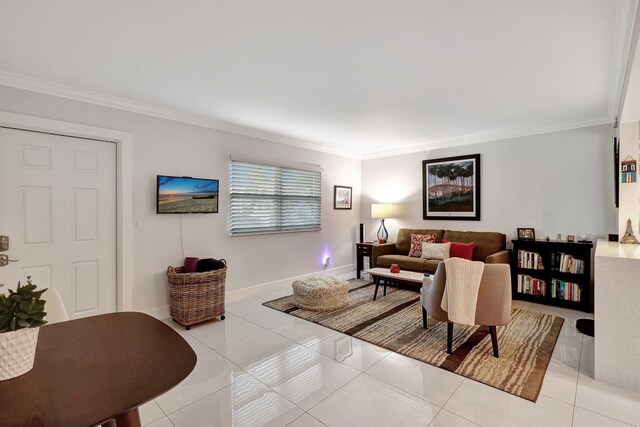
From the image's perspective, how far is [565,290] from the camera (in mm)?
3781

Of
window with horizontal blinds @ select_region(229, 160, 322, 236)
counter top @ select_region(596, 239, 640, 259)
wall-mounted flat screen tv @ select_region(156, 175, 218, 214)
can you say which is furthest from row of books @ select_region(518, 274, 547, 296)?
wall-mounted flat screen tv @ select_region(156, 175, 218, 214)

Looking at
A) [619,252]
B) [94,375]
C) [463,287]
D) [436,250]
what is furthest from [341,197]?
[94,375]

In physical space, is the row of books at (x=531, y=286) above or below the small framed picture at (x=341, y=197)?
below

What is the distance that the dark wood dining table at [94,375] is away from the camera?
77cm

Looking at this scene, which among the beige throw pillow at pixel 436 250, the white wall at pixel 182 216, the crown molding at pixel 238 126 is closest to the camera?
the crown molding at pixel 238 126

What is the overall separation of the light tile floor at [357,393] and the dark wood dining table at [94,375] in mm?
931

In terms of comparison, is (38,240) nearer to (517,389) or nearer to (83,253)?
(83,253)

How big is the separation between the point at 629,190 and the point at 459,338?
2413mm

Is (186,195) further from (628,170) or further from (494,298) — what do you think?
(628,170)

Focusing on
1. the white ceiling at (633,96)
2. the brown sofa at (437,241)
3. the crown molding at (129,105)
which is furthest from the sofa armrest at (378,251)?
the white ceiling at (633,96)

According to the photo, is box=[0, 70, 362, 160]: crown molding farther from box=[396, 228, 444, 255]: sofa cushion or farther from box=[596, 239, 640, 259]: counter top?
box=[596, 239, 640, 259]: counter top

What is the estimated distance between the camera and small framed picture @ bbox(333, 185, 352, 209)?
18.6ft

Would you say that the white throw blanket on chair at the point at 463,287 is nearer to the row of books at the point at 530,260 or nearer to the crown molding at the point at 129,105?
the row of books at the point at 530,260

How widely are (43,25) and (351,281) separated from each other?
4.69 meters
